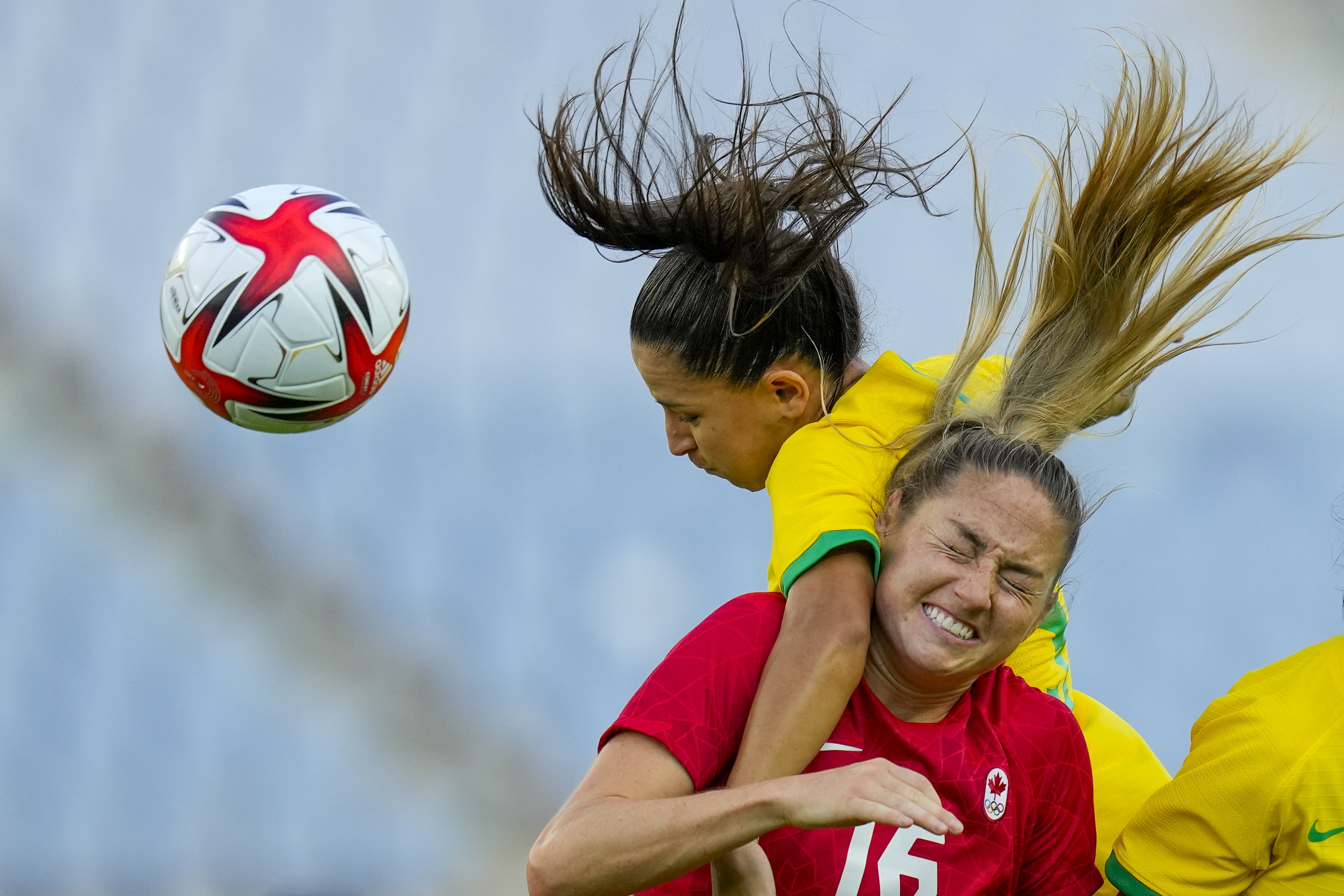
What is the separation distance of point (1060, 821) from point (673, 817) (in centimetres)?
72

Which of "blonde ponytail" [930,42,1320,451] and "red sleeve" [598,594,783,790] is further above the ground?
"blonde ponytail" [930,42,1320,451]

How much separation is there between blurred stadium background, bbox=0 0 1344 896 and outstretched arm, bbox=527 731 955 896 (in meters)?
3.27

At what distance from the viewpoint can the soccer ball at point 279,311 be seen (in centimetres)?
234

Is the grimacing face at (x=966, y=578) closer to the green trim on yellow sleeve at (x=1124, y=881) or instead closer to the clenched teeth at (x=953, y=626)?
the clenched teeth at (x=953, y=626)

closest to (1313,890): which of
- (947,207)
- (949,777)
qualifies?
(949,777)

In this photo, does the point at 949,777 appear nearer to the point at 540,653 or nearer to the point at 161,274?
the point at 540,653

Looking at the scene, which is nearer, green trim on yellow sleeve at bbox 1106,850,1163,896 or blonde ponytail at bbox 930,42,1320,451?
green trim on yellow sleeve at bbox 1106,850,1163,896

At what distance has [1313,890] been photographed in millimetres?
1786

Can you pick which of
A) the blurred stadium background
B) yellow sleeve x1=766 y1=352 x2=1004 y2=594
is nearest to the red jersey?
yellow sleeve x1=766 y1=352 x2=1004 y2=594

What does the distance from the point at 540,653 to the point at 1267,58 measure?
12.0 feet

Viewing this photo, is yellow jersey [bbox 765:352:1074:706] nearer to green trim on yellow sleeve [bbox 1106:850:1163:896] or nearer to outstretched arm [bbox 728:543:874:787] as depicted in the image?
outstretched arm [bbox 728:543:874:787]

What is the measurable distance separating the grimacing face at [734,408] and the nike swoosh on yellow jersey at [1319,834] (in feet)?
3.12

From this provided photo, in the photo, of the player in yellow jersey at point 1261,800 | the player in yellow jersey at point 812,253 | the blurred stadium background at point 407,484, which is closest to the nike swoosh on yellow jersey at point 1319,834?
the player in yellow jersey at point 1261,800

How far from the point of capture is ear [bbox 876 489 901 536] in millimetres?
2025
